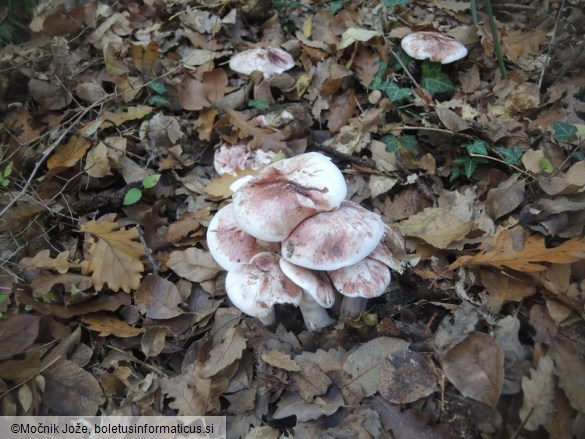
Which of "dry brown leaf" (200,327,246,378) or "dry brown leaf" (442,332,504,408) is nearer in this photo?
"dry brown leaf" (442,332,504,408)

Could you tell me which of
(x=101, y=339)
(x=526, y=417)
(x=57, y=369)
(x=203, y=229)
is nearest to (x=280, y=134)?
(x=203, y=229)

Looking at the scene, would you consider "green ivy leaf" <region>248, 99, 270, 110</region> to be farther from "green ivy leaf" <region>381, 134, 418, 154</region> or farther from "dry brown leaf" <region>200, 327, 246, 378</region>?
"dry brown leaf" <region>200, 327, 246, 378</region>

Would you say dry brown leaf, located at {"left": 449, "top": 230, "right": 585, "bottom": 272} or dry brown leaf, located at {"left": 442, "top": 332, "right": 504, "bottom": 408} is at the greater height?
dry brown leaf, located at {"left": 449, "top": 230, "right": 585, "bottom": 272}

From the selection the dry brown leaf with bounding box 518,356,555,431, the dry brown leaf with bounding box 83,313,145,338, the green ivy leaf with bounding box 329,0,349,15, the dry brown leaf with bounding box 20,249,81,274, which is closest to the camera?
the dry brown leaf with bounding box 518,356,555,431

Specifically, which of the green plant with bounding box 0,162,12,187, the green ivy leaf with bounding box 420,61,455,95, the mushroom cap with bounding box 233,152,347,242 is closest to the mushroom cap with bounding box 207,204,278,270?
the mushroom cap with bounding box 233,152,347,242

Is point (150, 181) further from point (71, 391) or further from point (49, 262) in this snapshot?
point (71, 391)

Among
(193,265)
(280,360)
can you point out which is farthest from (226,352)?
(193,265)

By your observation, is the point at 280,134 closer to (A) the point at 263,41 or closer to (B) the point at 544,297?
(A) the point at 263,41
